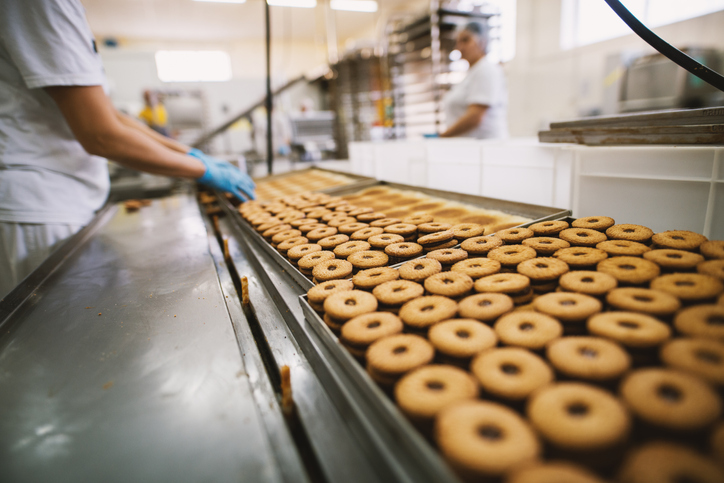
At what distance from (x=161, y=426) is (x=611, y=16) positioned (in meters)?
9.07

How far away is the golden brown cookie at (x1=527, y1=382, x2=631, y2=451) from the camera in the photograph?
1.61 ft

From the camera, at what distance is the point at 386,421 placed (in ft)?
1.91

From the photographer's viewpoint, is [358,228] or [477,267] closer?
[477,267]

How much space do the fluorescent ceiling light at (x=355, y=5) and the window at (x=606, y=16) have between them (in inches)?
222

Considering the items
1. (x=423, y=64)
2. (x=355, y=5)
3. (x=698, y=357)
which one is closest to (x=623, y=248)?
(x=698, y=357)

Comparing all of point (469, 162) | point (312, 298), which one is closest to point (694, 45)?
point (469, 162)

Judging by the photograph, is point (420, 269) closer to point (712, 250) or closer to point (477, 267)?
point (477, 267)

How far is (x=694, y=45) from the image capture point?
556 cm

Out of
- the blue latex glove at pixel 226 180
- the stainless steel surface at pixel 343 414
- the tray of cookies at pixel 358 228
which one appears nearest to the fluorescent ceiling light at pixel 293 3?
the blue latex glove at pixel 226 180

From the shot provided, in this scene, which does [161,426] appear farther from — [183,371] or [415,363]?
[415,363]

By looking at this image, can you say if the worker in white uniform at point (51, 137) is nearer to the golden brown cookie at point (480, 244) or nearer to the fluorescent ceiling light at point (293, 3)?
the golden brown cookie at point (480, 244)

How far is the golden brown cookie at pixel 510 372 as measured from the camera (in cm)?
60

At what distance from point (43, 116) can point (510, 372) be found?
2410 mm

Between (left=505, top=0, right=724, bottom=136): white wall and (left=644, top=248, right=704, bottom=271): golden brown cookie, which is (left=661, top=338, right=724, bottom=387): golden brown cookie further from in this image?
(left=505, top=0, right=724, bottom=136): white wall
